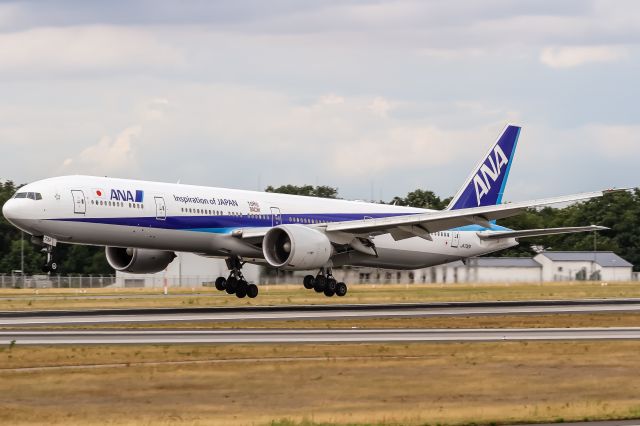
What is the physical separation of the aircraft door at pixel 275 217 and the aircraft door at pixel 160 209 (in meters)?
6.50

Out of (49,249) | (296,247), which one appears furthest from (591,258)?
(49,249)

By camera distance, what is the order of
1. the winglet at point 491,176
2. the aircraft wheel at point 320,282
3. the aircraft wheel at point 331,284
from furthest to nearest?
the winglet at point 491,176
the aircraft wheel at point 331,284
the aircraft wheel at point 320,282

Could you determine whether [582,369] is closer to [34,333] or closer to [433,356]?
[433,356]

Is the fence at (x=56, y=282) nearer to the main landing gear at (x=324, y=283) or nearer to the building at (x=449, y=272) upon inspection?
the building at (x=449, y=272)

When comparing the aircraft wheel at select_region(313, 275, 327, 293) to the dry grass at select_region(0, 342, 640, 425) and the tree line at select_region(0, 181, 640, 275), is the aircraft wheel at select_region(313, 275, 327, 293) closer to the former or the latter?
the dry grass at select_region(0, 342, 640, 425)

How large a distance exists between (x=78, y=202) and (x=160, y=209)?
12.3ft

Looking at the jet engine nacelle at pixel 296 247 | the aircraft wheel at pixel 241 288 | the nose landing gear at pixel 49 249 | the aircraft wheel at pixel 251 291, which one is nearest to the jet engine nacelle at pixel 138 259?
the aircraft wheel at pixel 241 288

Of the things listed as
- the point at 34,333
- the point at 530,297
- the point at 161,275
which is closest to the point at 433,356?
the point at 34,333

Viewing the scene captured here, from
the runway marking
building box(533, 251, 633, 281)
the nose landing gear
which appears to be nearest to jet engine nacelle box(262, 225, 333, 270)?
the runway marking

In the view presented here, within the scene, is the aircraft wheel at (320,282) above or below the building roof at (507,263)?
below

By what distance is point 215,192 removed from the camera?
50.6 metres

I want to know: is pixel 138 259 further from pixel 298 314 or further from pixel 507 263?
pixel 507 263

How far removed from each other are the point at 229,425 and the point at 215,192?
105ft

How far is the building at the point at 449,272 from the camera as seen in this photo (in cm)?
6806
